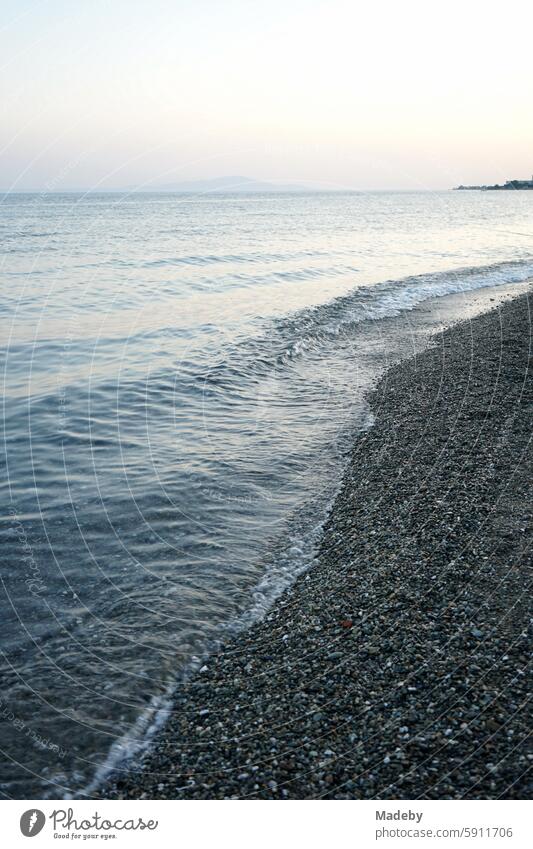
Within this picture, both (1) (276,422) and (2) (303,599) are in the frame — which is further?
(1) (276,422)

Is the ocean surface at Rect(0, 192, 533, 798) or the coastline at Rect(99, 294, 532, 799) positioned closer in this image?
the coastline at Rect(99, 294, 532, 799)

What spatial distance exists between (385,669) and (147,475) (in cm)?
725

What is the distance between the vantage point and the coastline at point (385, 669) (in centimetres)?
531

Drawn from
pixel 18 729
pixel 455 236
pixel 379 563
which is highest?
pixel 455 236

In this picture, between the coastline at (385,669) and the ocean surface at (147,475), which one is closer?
the coastline at (385,669)

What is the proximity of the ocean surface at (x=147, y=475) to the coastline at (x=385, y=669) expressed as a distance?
654 mm

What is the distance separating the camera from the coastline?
531 centimetres

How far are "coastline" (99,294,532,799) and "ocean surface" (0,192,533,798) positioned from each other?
0.65 m

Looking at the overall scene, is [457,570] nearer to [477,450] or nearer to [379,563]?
[379,563]

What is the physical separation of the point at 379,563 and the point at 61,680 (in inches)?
172

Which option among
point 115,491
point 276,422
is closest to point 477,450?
point 276,422

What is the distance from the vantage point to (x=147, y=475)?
40.8 feet

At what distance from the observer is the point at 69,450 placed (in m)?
13.6

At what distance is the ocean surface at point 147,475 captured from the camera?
22.8 feet
